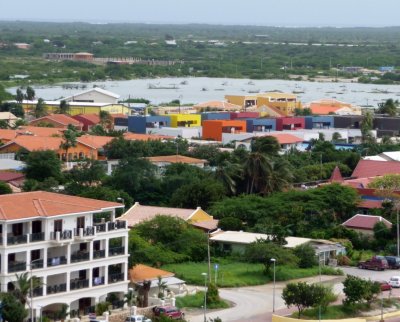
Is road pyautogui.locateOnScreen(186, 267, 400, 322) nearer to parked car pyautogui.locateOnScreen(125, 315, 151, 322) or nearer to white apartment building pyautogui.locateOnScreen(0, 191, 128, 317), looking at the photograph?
parked car pyautogui.locateOnScreen(125, 315, 151, 322)

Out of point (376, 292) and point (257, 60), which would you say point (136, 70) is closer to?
point (257, 60)

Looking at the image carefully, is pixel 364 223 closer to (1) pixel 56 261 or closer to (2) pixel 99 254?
(2) pixel 99 254

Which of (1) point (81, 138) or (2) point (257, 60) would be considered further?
(2) point (257, 60)

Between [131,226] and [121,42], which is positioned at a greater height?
[131,226]

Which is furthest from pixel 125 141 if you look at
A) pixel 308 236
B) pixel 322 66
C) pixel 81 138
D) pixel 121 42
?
pixel 121 42

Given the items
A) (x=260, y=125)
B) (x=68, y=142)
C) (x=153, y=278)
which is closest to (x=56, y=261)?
(x=153, y=278)

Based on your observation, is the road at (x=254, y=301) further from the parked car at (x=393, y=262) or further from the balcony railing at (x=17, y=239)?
the balcony railing at (x=17, y=239)

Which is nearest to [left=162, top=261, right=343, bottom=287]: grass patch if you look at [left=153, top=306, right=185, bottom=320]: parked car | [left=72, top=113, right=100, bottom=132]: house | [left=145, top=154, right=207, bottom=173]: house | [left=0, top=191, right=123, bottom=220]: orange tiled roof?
[left=153, top=306, right=185, bottom=320]: parked car
